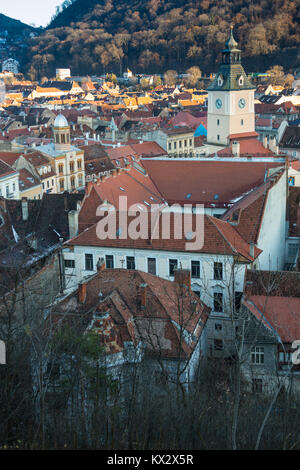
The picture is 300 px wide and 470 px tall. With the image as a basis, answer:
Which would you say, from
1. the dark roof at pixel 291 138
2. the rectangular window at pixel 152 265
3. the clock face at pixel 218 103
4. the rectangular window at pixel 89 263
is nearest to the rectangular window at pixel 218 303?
the rectangular window at pixel 152 265

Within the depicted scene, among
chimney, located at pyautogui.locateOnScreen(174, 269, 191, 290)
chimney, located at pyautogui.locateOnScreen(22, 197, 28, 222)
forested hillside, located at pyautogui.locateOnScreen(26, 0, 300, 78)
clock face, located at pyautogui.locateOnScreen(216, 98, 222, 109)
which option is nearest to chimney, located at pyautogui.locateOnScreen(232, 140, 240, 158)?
clock face, located at pyautogui.locateOnScreen(216, 98, 222, 109)

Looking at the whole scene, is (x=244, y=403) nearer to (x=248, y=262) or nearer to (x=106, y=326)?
(x=106, y=326)

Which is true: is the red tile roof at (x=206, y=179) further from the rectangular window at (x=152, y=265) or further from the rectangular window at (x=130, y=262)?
the rectangular window at (x=130, y=262)

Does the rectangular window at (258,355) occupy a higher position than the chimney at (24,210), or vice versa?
the chimney at (24,210)

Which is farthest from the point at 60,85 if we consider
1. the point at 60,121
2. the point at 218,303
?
the point at 218,303

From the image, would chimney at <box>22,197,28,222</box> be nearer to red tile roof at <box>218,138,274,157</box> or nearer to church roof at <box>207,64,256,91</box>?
red tile roof at <box>218,138,274,157</box>

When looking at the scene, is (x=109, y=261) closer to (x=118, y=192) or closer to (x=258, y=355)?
(x=258, y=355)
